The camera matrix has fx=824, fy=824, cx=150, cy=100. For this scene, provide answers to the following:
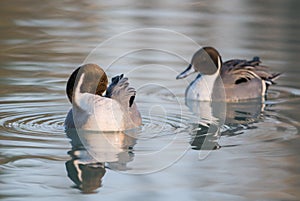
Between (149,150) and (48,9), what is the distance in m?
9.51

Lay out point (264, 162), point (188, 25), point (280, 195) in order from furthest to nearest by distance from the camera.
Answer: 1. point (188, 25)
2. point (264, 162)
3. point (280, 195)

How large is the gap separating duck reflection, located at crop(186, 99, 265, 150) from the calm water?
2cm

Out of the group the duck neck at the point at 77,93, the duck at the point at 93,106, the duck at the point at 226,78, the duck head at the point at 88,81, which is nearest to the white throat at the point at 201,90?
the duck at the point at 226,78

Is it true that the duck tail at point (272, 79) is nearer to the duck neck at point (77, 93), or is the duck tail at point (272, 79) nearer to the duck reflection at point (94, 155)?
the duck reflection at point (94, 155)

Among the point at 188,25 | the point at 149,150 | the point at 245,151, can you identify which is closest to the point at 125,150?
the point at 149,150

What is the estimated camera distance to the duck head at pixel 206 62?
35.3 feet

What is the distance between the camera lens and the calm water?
6.45m

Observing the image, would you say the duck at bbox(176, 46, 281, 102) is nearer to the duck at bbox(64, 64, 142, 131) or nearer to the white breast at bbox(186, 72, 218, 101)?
the white breast at bbox(186, 72, 218, 101)

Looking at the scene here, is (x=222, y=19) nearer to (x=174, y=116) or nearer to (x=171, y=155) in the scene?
(x=174, y=116)

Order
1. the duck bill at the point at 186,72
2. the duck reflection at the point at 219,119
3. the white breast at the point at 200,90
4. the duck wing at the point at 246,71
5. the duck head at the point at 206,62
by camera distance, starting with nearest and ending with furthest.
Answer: the duck reflection at the point at 219,119
the white breast at the point at 200,90
the duck bill at the point at 186,72
the duck wing at the point at 246,71
the duck head at the point at 206,62

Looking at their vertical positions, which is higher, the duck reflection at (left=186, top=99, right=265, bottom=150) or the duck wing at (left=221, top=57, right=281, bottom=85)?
the duck wing at (left=221, top=57, right=281, bottom=85)

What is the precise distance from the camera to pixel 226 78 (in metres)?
10.7

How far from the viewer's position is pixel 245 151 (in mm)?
7402

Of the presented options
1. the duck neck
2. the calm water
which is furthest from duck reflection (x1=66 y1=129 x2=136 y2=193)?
the duck neck
